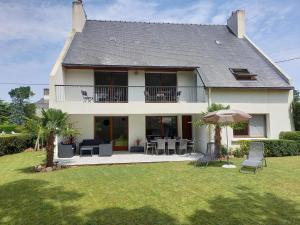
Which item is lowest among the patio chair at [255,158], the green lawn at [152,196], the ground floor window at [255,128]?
the green lawn at [152,196]

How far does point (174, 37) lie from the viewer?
2447 centimetres

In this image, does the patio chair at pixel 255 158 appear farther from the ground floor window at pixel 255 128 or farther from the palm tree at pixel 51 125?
the palm tree at pixel 51 125

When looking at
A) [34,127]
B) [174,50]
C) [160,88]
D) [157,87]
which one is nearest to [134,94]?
[157,87]

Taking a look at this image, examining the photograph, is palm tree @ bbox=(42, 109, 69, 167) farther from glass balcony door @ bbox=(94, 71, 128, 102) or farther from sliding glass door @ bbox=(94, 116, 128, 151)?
sliding glass door @ bbox=(94, 116, 128, 151)

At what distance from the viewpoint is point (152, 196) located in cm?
851

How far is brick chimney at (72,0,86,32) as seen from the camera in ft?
74.2

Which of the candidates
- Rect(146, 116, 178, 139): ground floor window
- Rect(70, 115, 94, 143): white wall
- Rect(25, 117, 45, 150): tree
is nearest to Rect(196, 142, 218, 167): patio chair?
Rect(146, 116, 178, 139): ground floor window

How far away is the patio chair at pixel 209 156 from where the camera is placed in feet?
46.2

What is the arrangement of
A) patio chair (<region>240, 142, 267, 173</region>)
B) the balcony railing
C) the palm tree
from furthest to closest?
the balcony railing → the palm tree → patio chair (<region>240, 142, 267, 173</region>)

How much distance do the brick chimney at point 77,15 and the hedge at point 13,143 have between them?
977cm

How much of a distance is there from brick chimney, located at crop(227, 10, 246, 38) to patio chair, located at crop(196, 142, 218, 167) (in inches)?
580

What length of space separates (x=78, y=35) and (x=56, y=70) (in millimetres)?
6849

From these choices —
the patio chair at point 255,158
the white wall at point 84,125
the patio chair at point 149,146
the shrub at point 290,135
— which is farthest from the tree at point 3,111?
the patio chair at point 255,158

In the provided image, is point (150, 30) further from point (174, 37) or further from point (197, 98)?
point (197, 98)
